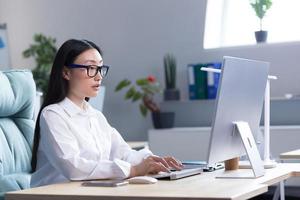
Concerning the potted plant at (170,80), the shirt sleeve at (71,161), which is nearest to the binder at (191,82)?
the potted plant at (170,80)

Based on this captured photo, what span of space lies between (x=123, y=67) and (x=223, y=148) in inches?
148

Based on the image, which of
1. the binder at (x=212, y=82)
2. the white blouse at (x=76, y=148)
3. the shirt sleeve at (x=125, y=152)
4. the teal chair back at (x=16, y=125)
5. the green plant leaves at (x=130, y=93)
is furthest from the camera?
the green plant leaves at (x=130, y=93)

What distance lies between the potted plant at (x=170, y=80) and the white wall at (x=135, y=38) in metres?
0.14

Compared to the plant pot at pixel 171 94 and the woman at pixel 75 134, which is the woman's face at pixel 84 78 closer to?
the woman at pixel 75 134

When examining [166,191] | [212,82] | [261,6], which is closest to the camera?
[166,191]

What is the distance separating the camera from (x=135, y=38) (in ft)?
19.5

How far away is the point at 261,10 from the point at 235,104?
123 inches

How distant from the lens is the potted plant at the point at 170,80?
5.53 metres

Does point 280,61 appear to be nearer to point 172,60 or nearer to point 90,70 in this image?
point 172,60

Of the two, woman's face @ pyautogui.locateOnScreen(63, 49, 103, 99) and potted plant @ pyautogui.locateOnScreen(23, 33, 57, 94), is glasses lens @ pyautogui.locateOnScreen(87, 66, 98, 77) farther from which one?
potted plant @ pyautogui.locateOnScreen(23, 33, 57, 94)

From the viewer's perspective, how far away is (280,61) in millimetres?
5254

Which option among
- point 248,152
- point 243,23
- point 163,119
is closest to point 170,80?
point 163,119

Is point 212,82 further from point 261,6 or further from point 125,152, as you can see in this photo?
point 125,152

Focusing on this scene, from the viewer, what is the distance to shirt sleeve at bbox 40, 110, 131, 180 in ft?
7.53
